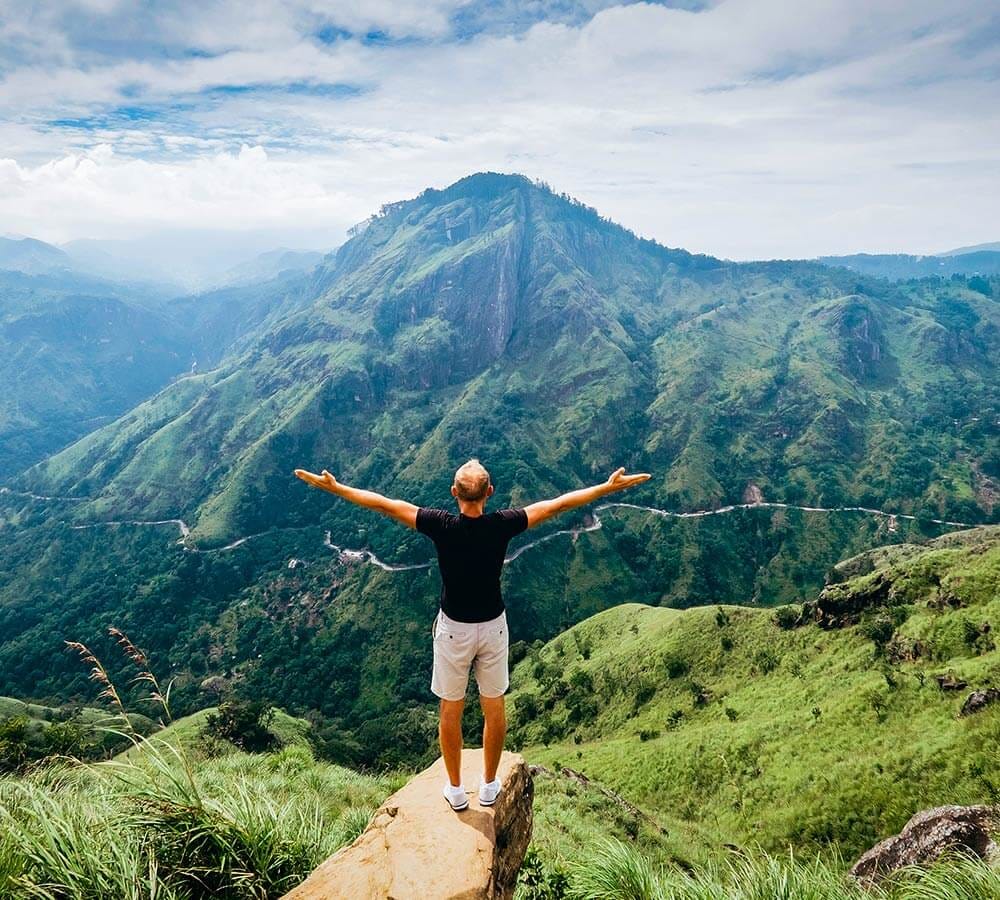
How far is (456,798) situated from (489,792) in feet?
1.56

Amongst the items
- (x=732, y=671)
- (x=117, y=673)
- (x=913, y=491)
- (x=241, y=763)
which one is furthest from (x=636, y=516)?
(x=241, y=763)

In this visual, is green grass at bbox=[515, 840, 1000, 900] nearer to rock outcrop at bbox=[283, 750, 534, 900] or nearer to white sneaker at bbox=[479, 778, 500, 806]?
rock outcrop at bbox=[283, 750, 534, 900]

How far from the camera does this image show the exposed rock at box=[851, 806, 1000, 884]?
1380 centimetres

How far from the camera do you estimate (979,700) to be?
28.5 m

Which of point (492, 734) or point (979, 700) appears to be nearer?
point (492, 734)

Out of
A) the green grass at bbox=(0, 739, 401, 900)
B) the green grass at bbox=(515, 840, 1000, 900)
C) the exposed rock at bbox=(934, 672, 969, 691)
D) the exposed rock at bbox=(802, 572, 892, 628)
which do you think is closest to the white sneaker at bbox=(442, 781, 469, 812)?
the green grass at bbox=(515, 840, 1000, 900)

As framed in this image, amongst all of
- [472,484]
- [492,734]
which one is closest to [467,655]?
[492,734]

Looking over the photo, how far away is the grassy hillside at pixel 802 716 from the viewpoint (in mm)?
26688

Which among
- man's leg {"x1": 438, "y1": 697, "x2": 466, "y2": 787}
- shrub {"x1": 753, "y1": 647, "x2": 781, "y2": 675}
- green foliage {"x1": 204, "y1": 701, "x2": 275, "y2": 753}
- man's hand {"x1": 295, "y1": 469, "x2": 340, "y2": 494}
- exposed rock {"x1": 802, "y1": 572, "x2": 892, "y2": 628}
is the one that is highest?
man's hand {"x1": 295, "y1": 469, "x2": 340, "y2": 494}

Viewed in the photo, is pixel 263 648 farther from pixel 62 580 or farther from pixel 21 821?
pixel 21 821

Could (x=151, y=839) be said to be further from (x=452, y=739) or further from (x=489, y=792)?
(x=489, y=792)

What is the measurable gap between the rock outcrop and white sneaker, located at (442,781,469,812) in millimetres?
85

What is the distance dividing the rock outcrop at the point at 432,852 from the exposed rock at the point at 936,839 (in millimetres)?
10823

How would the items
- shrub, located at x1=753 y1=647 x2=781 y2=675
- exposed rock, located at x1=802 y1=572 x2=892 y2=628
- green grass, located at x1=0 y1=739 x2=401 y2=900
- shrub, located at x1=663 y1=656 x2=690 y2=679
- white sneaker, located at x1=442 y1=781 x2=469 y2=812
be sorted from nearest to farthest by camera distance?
1. green grass, located at x1=0 y1=739 x2=401 y2=900
2. white sneaker, located at x1=442 y1=781 x2=469 y2=812
3. exposed rock, located at x1=802 y1=572 x2=892 y2=628
4. shrub, located at x1=753 y1=647 x2=781 y2=675
5. shrub, located at x1=663 y1=656 x2=690 y2=679
